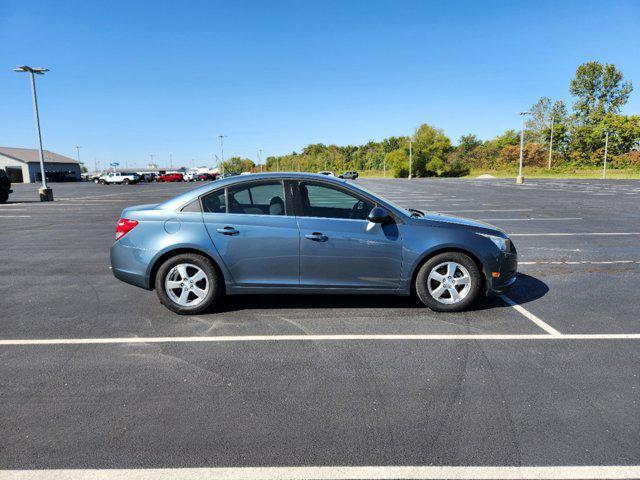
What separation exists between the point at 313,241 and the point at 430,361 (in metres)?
1.79

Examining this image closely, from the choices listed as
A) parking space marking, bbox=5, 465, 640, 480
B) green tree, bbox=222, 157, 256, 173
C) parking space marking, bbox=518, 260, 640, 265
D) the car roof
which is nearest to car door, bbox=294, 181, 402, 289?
the car roof

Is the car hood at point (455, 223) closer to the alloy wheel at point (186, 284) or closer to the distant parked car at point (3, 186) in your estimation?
the alloy wheel at point (186, 284)

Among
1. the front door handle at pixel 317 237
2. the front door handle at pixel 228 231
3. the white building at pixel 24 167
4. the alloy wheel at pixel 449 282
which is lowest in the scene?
the alloy wheel at pixel 449 282

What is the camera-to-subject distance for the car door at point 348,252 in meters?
4.97

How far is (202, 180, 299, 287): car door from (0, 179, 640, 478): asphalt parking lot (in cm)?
46

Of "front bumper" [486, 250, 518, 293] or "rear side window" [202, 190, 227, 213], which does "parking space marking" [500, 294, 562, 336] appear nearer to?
"front bumper" [486, 250, 518, 293]

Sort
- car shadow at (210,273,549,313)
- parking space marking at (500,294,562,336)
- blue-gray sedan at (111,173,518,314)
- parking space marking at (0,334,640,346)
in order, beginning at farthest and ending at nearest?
car shadow at (210,273,549,313), blue-gray sedan at (111,173,518,314), parking space marking at (500,294,562,336), parking space marking at (0,334,640,346)

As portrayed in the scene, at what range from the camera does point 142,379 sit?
11.8 feet

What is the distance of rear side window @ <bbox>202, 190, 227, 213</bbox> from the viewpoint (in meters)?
5.18

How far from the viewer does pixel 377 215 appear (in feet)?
16.0

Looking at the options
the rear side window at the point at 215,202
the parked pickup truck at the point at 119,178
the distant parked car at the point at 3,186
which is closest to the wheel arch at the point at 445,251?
the rear side window at the point at 215,202

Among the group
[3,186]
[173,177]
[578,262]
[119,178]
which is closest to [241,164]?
[173,177]

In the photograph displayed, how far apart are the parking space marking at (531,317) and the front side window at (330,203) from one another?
2.11 m

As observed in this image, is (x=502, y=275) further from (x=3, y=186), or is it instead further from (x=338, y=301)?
(x=3, y=186)
